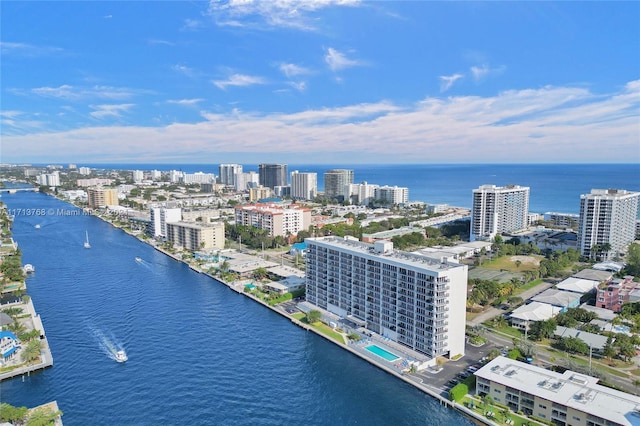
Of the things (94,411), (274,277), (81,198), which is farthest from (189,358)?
(81,198)

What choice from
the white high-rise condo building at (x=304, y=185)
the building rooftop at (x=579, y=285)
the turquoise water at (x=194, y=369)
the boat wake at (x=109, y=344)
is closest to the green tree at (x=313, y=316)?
the turquoise water at (x=194, y=369)

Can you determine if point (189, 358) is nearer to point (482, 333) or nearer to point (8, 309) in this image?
point (8, 309)

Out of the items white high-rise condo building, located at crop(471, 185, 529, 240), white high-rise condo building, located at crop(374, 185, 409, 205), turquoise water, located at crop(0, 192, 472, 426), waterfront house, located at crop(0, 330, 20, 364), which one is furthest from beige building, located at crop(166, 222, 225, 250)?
white high-rise condo building, located at crop(374, 185, 409, 205)

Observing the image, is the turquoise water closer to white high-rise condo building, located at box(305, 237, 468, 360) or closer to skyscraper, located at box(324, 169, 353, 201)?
white high-rise condo building, located at box(305, 237, 468, 360)

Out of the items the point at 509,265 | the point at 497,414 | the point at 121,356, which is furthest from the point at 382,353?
the point at 509,265

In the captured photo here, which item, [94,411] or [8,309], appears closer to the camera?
[94,411]

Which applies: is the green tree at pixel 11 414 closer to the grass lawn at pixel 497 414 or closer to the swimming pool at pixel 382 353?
the swimming pool at pixel 382 353

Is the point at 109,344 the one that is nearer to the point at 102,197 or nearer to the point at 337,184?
the point at 102,197
